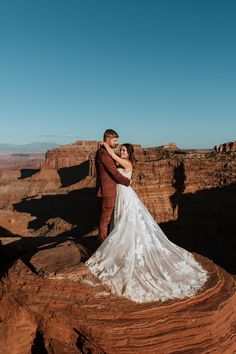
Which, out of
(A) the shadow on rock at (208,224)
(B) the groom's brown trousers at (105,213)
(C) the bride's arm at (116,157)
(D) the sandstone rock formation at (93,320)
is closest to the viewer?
(D) the sandstone rock formation at (93,320)

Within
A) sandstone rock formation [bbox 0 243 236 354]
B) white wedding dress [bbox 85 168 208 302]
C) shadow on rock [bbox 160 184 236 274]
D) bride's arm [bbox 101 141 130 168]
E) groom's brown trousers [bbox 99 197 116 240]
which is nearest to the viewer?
sandstone rock formation [bbox 0 243 236 354]

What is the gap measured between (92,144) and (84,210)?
2132 inches

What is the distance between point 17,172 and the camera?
128250 mm

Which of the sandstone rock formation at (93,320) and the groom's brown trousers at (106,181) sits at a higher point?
the groom's brown trousers at (106,181)

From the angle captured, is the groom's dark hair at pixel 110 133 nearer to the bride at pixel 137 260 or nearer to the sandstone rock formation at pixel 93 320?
the bride at pixel 137 260

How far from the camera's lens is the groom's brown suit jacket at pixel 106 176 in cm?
710

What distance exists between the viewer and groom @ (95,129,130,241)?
711 cm

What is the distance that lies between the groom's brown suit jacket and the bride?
4.6 inches

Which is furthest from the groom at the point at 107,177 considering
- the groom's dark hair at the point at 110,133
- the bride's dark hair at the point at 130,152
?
the bride's dark hair at the point at 130,152

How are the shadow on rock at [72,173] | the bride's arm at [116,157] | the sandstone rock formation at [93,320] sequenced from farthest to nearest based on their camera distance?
the shadow on rock at [72,173] → the bride's arm at [116,157] → the sandstone rock formation at [93,320]

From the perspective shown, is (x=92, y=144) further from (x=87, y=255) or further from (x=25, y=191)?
(x=87, y=255)

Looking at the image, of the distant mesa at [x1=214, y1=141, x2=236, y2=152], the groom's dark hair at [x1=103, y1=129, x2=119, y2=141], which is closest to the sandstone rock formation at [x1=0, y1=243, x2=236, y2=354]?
the groom's dark hair at [x1=103, y1=129, x2=119, y2=141]

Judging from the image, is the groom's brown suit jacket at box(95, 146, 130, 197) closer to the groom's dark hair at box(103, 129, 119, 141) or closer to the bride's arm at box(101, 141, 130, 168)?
the bride's arm at box(101, 141, 130, 168)

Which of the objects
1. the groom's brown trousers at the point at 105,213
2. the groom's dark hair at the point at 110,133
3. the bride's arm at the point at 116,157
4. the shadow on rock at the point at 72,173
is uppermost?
the groom's dark hair at the point at 110,133
